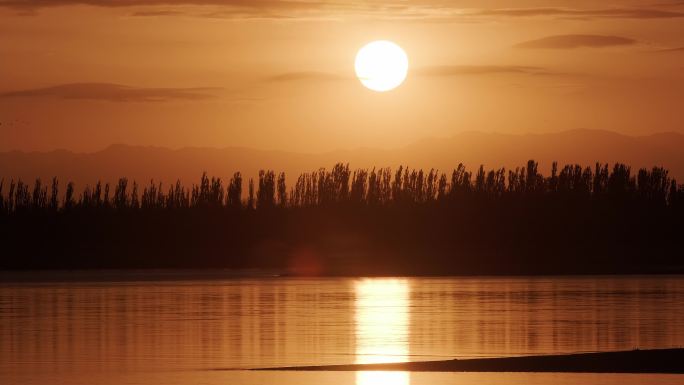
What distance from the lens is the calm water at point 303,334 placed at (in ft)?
118

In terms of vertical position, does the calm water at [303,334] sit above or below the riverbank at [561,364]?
above

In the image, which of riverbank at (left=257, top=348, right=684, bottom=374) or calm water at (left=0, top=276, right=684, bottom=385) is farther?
riverbank at (left=257, top=348, right=684, bottom=374)

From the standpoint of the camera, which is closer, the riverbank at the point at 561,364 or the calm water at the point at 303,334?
the calm water at the point at 303,334

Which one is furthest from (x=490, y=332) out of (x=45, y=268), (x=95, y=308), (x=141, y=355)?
(x=45, y=268)

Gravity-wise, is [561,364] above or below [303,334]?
below

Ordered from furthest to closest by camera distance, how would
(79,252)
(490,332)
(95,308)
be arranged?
(79,252) → (95,308) → (490,332)

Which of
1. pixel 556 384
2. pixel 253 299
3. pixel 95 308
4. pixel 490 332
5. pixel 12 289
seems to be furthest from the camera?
pixel 12 289

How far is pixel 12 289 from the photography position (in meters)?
101

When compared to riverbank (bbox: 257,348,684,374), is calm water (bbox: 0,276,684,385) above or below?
above

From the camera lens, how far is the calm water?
35.9 metres

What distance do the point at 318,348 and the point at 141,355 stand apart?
5693 millimetres

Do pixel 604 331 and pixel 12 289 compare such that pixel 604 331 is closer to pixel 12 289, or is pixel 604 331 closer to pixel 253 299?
pixel 253 299

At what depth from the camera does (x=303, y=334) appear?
1969 inches

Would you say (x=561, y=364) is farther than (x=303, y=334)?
No
